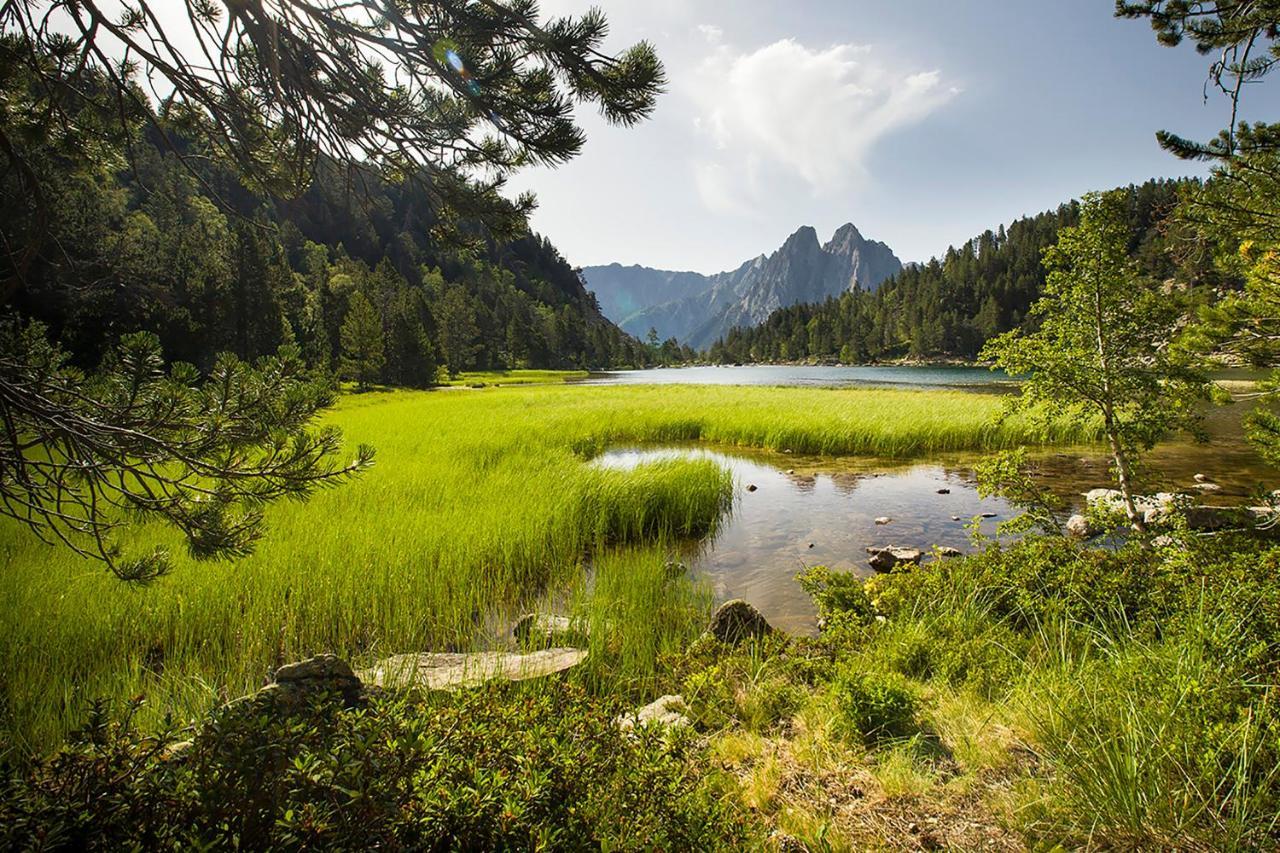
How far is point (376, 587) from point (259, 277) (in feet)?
187

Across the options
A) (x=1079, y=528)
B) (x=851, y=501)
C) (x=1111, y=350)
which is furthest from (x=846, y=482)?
(x=1111, y=350)

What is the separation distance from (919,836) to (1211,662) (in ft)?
9.01

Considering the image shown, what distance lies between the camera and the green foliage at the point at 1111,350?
678 centimetres

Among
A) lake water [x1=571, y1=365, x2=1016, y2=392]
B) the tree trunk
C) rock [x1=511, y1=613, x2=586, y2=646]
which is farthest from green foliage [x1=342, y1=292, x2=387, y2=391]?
the tree trunk

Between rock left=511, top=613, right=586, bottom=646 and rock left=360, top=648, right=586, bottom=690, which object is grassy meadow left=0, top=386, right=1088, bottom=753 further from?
rock left=360, top=648, right=586, bottom=690

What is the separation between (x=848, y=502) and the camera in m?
13.9

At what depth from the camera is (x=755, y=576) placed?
Result: 30.2 ft

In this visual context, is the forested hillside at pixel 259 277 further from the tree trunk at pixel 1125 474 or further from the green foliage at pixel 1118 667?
the tree trunk at pixel 1125 474

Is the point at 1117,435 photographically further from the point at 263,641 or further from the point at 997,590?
the point at 263,641

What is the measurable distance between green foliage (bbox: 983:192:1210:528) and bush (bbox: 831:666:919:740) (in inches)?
193

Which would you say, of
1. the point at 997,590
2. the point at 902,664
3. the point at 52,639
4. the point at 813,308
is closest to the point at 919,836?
the point at 902,664

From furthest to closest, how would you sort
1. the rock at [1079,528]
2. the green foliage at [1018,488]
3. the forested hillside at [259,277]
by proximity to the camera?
the rock at [1079,528], the green foliage at [1018,488], the forested hillside at [259,277]

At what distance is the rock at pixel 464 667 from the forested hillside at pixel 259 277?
9.81 ft

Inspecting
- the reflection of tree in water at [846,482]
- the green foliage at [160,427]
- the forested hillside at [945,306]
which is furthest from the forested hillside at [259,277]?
the forested hillside at [945,306]
